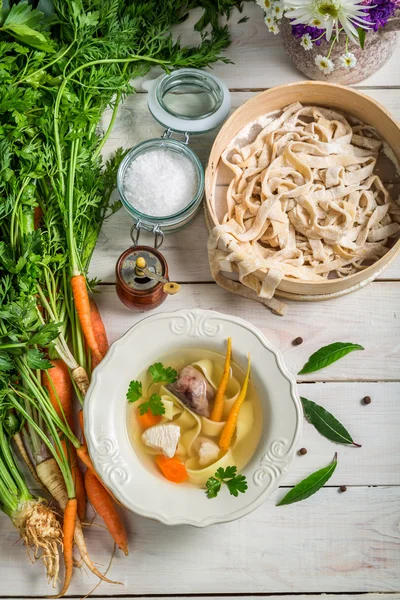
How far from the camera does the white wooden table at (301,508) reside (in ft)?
6.27

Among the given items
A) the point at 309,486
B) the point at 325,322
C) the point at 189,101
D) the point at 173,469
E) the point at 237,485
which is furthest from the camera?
the point at 189,101

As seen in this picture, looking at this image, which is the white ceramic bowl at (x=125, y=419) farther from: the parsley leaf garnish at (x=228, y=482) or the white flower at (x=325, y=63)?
the white flower at (x=325, y=63)

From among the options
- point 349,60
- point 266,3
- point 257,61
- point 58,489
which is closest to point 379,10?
point 349,60

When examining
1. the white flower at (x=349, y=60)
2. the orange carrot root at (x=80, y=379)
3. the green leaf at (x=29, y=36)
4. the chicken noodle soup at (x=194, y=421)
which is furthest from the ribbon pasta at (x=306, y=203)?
the green leaf at (x=29, y=36)

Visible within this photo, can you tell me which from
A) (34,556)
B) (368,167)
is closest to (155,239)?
(368,167)

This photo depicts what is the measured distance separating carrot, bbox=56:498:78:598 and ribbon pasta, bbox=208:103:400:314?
768 millimetres

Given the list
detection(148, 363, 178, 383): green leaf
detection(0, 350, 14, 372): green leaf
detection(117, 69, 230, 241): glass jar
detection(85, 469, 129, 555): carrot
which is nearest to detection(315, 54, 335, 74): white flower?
detection(117, 69, 230, 241): glass jar

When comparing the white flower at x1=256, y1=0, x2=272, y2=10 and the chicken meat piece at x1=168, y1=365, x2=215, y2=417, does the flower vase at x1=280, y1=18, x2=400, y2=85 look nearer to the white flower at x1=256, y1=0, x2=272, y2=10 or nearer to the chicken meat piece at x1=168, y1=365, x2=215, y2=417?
the white flower at x1=256, y1=0, x2=272, y2=10

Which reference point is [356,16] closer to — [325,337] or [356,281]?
[356,281]

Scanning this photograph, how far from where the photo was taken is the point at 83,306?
1.89 metres

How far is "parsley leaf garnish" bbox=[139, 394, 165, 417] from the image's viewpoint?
5.99 feet

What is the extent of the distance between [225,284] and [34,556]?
956 millimetres

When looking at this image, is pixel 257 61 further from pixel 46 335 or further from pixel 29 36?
pixel 46 335

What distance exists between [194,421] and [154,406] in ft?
0.47
